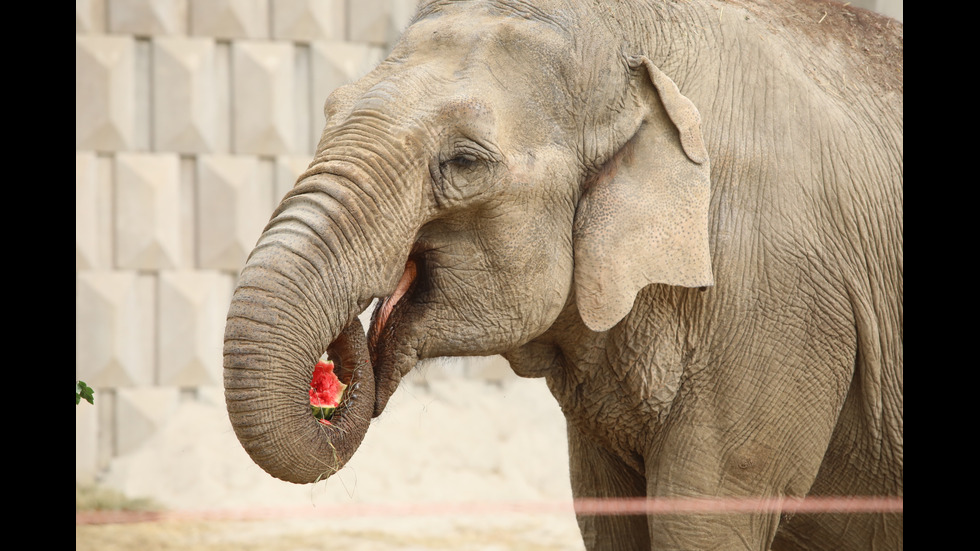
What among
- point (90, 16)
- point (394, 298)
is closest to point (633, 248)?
point (394, 298)

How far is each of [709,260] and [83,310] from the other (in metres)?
5.21

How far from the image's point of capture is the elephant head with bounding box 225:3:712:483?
258 cm

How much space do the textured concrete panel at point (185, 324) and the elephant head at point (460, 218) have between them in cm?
461

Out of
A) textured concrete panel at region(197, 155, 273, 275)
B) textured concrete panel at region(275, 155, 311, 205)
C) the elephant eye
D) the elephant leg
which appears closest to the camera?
the elephant eye

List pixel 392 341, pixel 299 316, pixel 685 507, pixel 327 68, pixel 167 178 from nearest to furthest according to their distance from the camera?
pixel 299 316 → pixel 392 341 → pixel 685 507 → pixel 167 178 → pixel 327 68

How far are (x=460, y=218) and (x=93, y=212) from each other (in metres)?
4.97

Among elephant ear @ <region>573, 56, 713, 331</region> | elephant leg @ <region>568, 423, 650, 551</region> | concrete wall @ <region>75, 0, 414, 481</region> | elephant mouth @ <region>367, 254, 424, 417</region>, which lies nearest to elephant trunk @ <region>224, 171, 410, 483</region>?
elephant mouth @ <region>367, 254, 424, 417</region>

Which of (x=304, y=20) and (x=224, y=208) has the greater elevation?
(x=304, y=20)

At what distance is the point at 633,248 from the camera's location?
9.77 feet

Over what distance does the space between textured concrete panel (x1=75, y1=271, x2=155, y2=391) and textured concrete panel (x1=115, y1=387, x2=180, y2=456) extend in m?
0.08

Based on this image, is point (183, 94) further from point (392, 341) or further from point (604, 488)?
point (392, 341)

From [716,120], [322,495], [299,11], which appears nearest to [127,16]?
[299,11]

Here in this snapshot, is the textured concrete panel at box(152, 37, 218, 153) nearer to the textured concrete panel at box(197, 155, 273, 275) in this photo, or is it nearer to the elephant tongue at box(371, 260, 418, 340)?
the textured concrete panel at box(197, 155, 273, 275)

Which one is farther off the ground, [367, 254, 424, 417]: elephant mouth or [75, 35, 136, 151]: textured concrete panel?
[75, 35, 136, 151]: textured concrete panel
